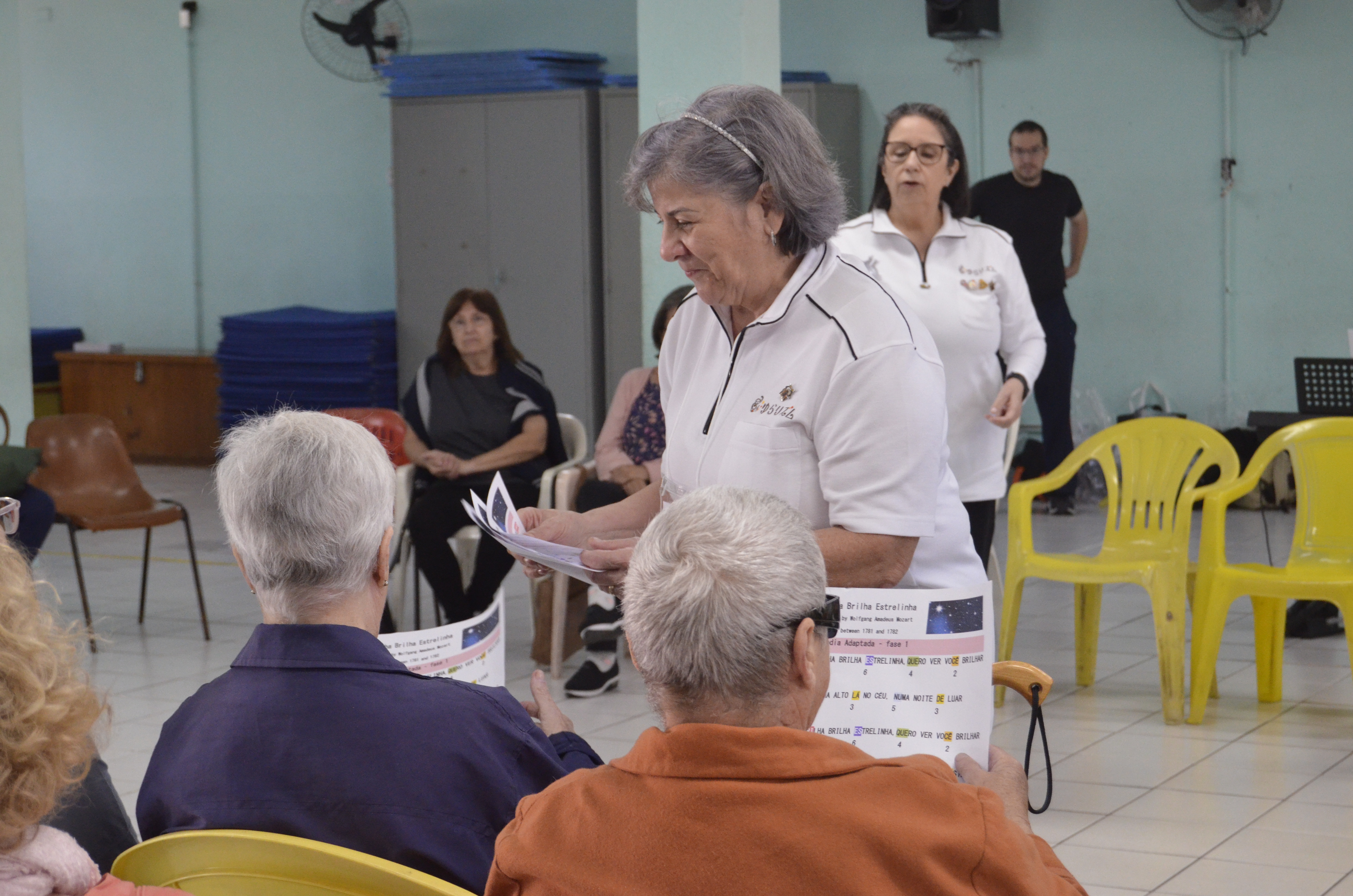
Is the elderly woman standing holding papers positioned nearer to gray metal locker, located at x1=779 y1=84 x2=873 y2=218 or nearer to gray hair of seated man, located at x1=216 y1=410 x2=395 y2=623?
gray hair of seated man, located at x1=216 y1=410 x2=395 y2=623

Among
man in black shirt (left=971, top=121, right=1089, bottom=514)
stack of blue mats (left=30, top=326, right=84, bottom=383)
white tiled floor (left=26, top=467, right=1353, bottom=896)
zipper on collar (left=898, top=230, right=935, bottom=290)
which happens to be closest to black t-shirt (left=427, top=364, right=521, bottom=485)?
white tiled floor (left=26, top=467, right=1353, bottom=896)

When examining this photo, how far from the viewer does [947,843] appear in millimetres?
1252

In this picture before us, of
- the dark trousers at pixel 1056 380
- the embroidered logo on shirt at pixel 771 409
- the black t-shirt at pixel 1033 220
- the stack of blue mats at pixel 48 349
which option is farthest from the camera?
the stack of blue mats at pixel 48 349

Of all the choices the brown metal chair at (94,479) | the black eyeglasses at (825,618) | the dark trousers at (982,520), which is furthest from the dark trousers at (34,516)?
the black eyeglasses at (825,618)

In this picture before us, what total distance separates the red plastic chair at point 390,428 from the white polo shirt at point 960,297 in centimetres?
224

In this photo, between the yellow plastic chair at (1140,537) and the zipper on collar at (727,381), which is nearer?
the zipper on collar at (727,381)

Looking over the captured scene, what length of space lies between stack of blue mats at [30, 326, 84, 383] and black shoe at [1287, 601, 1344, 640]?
27.9 ft

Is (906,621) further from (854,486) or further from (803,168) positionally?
(803,168)

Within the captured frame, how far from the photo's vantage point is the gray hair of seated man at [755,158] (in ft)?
6.46

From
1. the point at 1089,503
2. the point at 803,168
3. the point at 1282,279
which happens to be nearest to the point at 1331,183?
the point at 1282,279

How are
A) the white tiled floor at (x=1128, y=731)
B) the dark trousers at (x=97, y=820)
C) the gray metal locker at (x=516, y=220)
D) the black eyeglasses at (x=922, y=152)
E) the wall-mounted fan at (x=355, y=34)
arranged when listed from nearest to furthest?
the dark trousers at (x=97, y=820) → the white tiled floor at (x=1128, y=731) → the black eyeglasses at (x=922, y=152) → the gray metal locker at (x=516, y=220) → the wall-mounted fan at (x=355, y=34)

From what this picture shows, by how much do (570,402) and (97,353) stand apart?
3.63 m

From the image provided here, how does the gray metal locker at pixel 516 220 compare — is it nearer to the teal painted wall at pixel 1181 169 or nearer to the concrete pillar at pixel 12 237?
Result: the teal painted wall at pixel 1181 169

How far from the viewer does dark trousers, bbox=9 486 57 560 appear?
5328mm
